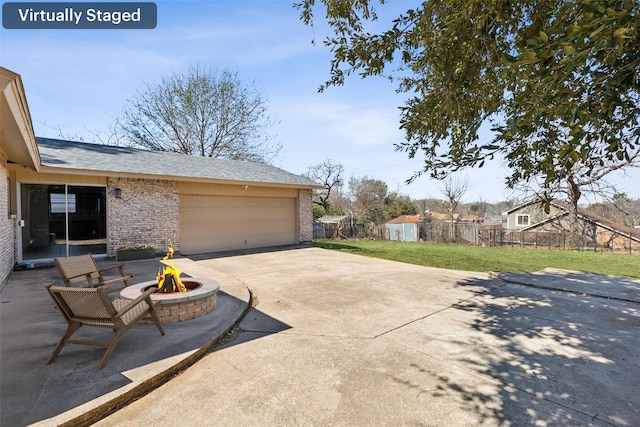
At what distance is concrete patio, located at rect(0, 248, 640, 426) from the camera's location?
8.47 ft

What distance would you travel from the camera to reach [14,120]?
4.08 meters

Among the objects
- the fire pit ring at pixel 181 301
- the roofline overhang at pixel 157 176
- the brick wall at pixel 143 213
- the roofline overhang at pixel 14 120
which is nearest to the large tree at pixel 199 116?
the roofline overhang at pixel 157 176

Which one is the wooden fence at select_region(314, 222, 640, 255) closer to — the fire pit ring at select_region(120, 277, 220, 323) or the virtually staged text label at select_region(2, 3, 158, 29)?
the fire pit ring at select_region(120, 277, 220, 323)

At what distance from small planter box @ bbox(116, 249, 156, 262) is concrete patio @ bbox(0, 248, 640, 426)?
→ 315cm

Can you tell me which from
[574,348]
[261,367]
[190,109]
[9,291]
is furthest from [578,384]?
[190,109]

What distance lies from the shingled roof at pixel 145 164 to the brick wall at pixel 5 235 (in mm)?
1481

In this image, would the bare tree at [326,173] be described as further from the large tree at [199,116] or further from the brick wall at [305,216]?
the brick wall at [305,216]

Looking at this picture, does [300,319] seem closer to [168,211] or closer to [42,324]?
[42,324]

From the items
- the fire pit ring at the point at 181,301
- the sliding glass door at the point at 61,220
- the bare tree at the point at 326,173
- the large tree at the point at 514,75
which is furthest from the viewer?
the bare tree at the point at 326,173

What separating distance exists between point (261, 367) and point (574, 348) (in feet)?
12.7

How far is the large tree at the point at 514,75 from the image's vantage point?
2.12 meters

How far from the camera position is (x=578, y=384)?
3084mm

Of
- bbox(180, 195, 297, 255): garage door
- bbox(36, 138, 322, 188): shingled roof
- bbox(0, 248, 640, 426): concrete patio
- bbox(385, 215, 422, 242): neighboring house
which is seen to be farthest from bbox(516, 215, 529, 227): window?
bbox(0, 248, 640, 426): concrete patio

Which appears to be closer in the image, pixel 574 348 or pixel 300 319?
pixel 574 348
